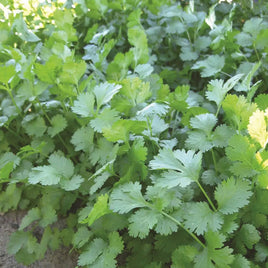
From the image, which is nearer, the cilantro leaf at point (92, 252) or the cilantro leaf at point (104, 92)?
the cilantro leaf at point (92, 252)

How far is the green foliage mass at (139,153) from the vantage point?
2.31ft

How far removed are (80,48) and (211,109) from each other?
71cm

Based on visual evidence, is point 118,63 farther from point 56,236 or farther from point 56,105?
point 56,236

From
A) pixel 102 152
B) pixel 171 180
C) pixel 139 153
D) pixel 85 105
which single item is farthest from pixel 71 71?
pixel 171 180

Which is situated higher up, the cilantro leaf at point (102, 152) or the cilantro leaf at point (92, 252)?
the cilantro leaf at point (102, 152)

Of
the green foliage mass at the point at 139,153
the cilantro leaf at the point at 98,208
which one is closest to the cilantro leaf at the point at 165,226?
the green foliage mass at the point at 139,153

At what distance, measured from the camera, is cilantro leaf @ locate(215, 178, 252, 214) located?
0.68 m

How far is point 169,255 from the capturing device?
79cm

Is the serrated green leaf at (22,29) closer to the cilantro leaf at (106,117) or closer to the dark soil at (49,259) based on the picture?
the cilantro leaf at (106,117)

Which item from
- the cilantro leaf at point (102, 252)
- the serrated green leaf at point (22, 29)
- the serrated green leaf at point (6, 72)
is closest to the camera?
the cilantro leaf at point (102, 252)

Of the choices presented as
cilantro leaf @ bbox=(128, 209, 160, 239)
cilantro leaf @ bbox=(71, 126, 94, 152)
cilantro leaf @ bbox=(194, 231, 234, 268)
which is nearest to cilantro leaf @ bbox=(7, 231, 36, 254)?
cilantro leaf @ bbox=(71, 126, 94, 152)

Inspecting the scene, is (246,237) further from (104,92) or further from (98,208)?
(104,92)

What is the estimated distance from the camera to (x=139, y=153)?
775 millimetres

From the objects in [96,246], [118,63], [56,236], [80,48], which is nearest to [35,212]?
[56,236]
